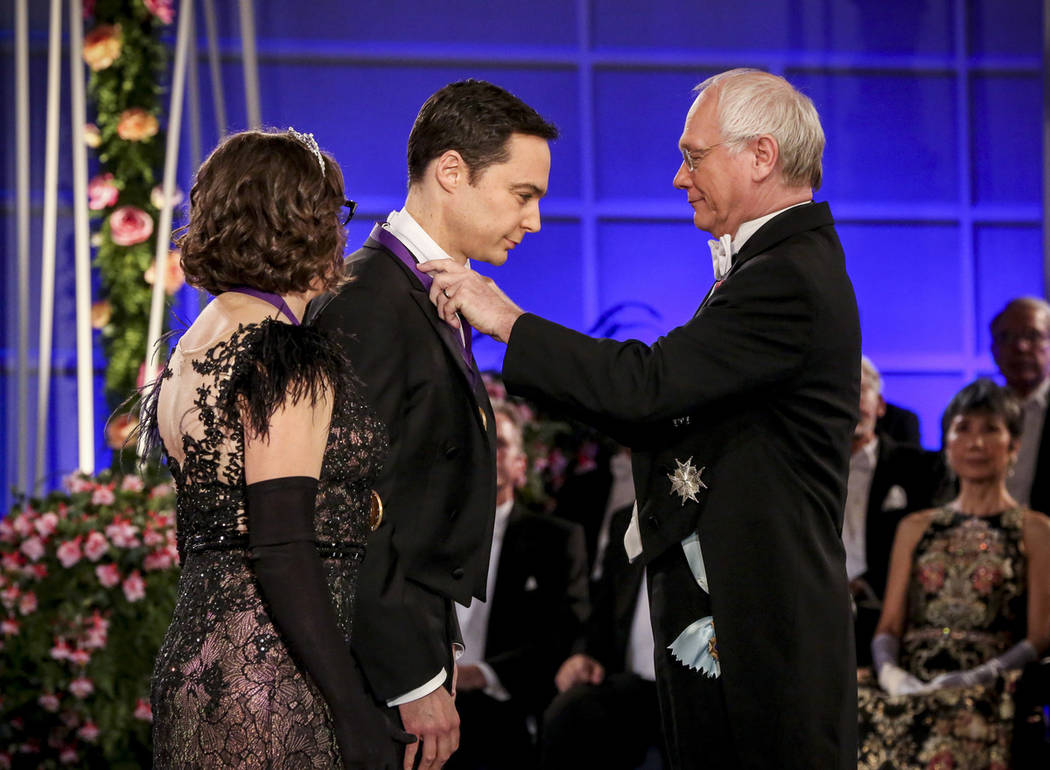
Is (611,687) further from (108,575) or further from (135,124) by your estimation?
(135,124)

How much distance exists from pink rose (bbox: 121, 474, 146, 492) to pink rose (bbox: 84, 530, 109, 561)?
1.13 feet

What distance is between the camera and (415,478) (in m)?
2.04

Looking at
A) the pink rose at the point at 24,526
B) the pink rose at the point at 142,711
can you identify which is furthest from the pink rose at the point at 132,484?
the pink rose at the point at 142,711

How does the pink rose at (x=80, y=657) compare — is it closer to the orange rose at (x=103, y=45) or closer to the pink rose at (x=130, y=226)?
the pink rose at (x=130, y=226)

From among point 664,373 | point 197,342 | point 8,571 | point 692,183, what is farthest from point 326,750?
point 8,571

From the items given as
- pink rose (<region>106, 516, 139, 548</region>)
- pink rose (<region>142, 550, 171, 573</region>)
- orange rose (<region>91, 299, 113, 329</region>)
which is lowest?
pink rose (<region>142, 550, 171, 573</region>)

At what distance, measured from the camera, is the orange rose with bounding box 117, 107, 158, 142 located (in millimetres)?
5727

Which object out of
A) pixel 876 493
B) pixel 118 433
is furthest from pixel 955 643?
pixel 118 433

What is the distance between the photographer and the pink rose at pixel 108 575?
13.2 ft

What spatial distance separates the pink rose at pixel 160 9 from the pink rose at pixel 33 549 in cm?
265

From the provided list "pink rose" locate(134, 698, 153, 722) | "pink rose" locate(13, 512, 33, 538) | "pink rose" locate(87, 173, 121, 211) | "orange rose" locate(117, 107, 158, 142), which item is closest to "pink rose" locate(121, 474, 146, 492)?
"pink rose" locate(13, 512, 33, 538)

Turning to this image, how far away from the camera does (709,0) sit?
6707 millimetres

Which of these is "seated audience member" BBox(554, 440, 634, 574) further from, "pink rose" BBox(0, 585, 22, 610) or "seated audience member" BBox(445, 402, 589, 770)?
"pink rose" BBox(0, 585, 22, 610)

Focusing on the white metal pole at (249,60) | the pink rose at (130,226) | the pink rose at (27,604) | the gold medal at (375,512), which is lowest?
the pink rose at (27,604)
